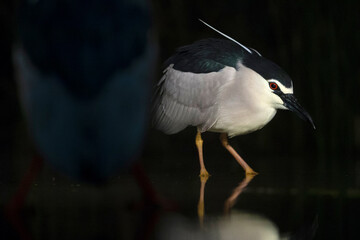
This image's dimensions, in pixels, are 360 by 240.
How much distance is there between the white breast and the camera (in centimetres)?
438

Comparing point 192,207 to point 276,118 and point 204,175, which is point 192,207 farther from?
point 276,118

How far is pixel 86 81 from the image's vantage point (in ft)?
6.74

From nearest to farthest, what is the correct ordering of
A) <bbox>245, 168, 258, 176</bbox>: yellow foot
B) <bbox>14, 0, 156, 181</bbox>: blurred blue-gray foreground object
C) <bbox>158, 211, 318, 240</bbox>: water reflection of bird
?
<bbox>14, 0, 156, 181</bbox>: blurred blue-gray foreground object, <bbox>158, 211, 318, 240</bbox>: water reflection of bird, <bbox>245, 168, 258, 176</bbox>: yellow foot

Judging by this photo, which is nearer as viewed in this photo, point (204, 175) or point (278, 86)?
point (204, 175)

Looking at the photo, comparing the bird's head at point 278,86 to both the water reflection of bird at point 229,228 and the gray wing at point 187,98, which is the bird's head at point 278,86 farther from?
the water reflection of bird at point 229,228

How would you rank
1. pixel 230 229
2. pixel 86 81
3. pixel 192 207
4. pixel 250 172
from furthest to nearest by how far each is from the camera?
pixel 250 172 → pixel 192 207 → pixel 230 229 → pixel 86 81

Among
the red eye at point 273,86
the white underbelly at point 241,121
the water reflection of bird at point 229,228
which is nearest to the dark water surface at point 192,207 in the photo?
the water reflection of bird at point 229,228

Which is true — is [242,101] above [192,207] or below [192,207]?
above

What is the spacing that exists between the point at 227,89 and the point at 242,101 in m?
0.12

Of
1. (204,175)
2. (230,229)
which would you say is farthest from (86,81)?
(204,175)

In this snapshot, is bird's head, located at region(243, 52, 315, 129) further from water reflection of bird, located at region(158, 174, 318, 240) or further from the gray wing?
water reflection of bird, located at region(158, 174, 318, 240)

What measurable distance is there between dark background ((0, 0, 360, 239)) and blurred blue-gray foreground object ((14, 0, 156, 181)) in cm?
123

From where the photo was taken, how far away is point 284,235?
233cm

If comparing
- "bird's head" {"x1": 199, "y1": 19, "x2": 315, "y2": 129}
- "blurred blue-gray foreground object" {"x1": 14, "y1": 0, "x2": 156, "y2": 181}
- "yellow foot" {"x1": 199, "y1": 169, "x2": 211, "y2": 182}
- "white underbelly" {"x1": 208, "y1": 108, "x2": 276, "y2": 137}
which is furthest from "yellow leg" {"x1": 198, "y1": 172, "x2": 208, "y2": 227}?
"bird's head" {"x1": 199, "y1": 19, "x2": 315, "y2": 129}
